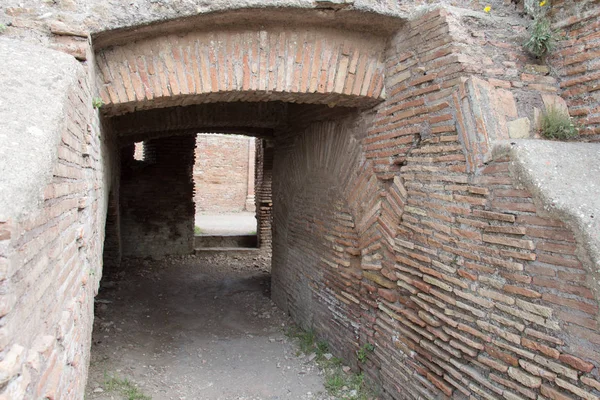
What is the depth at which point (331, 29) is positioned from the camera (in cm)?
336

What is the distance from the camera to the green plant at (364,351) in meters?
3.81

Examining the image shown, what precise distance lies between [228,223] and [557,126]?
13.5m

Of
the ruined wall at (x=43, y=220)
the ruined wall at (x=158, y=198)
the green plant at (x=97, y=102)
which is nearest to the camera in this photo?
the ruined wall at (x=43, y=220)

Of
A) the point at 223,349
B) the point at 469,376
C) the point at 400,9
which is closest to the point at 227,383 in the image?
the point at 223,349

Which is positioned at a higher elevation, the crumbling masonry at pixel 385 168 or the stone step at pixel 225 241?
the crumbling masonry at pixel 385 168

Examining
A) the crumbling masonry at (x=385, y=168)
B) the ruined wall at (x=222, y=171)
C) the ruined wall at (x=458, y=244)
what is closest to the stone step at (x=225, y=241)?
the crumbling masonry at (x=385, y=168)

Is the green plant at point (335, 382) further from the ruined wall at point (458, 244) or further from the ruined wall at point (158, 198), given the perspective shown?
the ruined wall at point (158, 198)

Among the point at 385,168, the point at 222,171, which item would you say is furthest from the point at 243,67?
the point at 222,171

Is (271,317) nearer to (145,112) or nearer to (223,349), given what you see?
(223,349)

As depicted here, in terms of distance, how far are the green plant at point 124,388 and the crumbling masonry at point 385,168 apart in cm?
125

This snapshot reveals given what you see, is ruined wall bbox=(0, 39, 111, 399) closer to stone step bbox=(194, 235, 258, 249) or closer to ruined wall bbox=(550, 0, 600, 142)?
ruined wall bbox=(550, 0, 600, 142)

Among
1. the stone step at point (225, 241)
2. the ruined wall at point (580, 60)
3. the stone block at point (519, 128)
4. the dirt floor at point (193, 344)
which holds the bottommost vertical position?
the dirt floor at point (193, 344)

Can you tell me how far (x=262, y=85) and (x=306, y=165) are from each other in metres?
1.87

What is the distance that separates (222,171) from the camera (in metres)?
19.0
